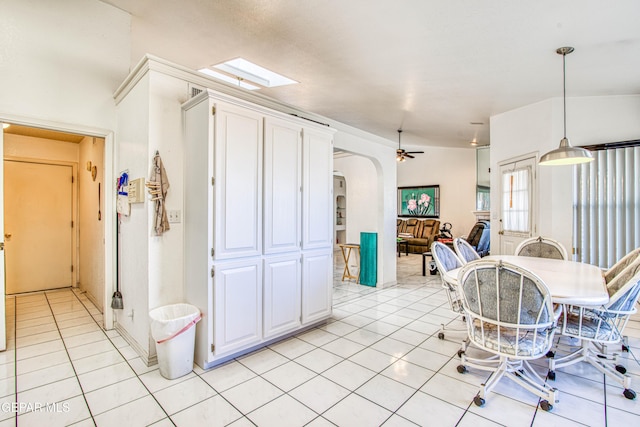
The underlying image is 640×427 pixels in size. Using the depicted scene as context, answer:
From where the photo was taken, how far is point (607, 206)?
407cm

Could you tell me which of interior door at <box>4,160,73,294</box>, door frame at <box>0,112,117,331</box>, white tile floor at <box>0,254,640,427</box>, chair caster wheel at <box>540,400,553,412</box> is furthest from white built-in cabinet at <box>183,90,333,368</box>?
interior door at <box>4,160,73,294</box>

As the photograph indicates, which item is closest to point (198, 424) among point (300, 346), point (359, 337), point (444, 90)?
point (300, 346)

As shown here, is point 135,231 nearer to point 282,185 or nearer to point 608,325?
point 282,185

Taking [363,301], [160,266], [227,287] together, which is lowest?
[363,301]

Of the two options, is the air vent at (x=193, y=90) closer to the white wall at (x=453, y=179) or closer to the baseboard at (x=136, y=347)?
the baseboard at (x=136, y=347)

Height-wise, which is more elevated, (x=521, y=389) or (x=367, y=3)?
(x=367, y=3)

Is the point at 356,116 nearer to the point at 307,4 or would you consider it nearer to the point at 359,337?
the point at 307,4

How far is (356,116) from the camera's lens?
5.13m

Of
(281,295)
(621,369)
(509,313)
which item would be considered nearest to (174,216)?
(281,295)

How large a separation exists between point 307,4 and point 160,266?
8.31 ft

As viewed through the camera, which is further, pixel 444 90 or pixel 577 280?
pixel 444 90

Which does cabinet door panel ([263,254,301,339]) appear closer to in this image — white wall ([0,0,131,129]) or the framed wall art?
white wall ([0,0,131,129])

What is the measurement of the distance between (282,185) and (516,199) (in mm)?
3799

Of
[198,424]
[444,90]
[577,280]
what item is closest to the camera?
[198,424]
